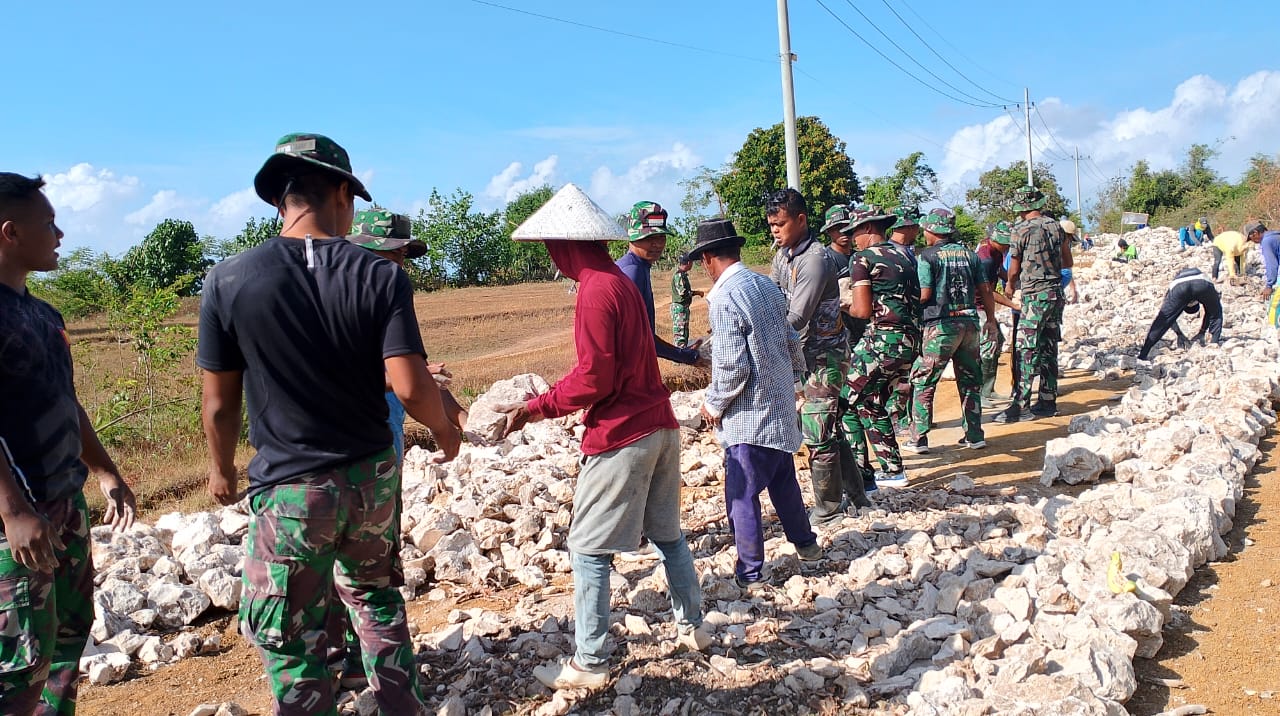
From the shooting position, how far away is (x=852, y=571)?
165 inches

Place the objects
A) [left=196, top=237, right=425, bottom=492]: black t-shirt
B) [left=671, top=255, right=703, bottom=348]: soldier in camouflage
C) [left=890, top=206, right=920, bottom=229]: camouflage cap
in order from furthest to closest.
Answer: [left=671, top=255, right=703, bottom=348]: soldier in camouflage < [left=890, top=206, right=920, bottom=229]: camouflage cap < [left=196, top=237, right=425, bottom=492]: black t-shirt

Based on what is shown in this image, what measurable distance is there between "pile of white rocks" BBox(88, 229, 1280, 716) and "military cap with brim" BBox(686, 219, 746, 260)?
1239mm

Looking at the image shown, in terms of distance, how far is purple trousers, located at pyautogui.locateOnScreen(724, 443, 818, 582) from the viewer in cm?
398

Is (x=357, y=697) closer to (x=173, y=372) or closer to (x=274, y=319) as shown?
(x=274, y=319)

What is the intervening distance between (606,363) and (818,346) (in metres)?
2.42

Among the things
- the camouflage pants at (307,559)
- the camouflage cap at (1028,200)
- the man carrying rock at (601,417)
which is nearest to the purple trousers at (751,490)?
the man carrying rock at (601,417)

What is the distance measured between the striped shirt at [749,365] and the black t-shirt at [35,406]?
2.47 m

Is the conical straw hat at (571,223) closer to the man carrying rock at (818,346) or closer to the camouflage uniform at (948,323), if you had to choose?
the man carrying rock at (818,346)

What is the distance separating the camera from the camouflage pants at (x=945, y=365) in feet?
21.7

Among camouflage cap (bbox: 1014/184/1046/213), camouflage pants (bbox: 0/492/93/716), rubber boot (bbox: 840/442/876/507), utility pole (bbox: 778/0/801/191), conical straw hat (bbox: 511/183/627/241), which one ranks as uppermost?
utility pole (bbox: 778/0/801/191)

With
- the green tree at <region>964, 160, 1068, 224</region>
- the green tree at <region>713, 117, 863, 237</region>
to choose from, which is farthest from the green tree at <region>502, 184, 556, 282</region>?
the green tree at <region>964, 160, 1068, 224</region>

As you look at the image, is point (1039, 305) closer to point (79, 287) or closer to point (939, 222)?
point (939, 222)

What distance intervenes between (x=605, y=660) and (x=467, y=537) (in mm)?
2044

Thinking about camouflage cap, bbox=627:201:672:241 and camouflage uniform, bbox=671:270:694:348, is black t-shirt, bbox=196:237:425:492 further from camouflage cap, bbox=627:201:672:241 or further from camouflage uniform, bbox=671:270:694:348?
camouflage uniform, bbox=671:270:694:348
